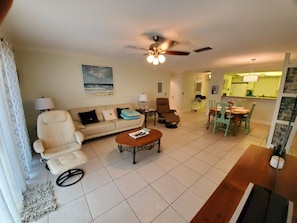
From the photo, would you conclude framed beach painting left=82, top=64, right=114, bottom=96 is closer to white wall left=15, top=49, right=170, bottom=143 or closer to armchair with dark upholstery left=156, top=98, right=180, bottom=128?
white wall left=15, top=49, right=170, bottom=143

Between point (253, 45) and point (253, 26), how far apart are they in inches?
37.5

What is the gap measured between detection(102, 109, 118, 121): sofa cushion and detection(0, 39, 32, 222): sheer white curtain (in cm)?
188

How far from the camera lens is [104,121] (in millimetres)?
3771

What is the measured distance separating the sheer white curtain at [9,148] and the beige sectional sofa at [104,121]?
49.0 inches

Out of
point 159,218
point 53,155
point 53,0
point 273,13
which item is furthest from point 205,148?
point 53,0

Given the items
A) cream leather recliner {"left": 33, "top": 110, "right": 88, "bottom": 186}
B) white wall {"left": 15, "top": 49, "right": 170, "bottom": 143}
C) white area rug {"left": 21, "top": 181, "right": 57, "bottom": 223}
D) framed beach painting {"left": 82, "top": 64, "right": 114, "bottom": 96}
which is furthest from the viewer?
framed beach painting {"left": 82, "top": 64, "right": 114, "bottom": 96}

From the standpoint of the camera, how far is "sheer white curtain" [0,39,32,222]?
44.5 inches

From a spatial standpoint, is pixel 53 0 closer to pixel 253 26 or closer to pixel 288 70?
pixel 253 26

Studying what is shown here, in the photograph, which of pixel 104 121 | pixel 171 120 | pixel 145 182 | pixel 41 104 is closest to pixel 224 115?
pixel 171 120

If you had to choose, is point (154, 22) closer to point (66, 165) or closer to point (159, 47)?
point (159, 47)

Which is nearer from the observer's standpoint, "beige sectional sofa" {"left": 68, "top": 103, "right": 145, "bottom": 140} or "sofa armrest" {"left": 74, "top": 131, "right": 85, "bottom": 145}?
"sofa armrest" {"left": 74, "top": 131, "right": 85, "bottom": 145}

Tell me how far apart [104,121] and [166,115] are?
85.7 inches

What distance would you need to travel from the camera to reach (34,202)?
5.44 ft

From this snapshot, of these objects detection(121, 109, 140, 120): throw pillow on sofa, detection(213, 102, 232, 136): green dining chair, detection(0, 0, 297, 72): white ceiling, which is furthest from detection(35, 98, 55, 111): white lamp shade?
detection(213, 102, 232, 136): green dining chair
